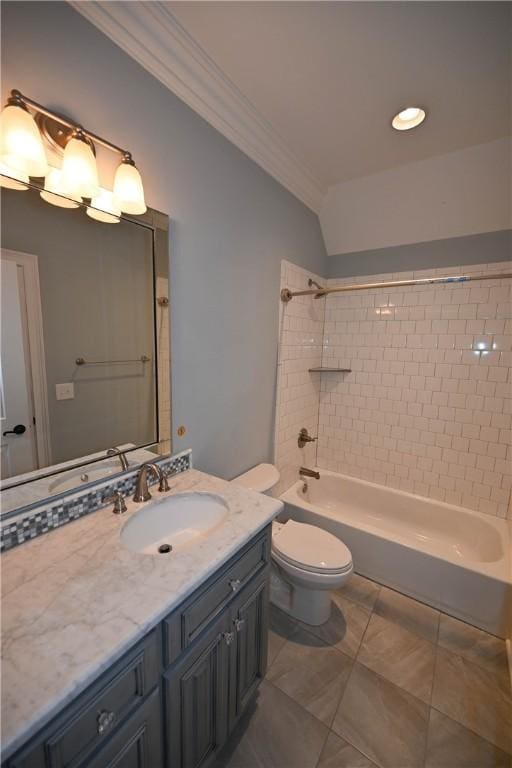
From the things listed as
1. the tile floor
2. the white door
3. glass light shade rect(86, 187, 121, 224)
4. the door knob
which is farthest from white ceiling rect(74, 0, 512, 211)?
the tile floor

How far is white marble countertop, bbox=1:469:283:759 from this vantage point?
523 mm

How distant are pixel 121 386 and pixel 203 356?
1.42 ft

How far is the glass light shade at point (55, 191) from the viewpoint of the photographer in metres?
0.91

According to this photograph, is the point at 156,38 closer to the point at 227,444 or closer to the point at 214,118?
the point at 214,118

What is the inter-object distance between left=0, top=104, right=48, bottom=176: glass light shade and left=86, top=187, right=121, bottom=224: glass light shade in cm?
20

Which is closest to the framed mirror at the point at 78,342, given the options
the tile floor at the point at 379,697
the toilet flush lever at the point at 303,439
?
the tile floor at the point at 379,697

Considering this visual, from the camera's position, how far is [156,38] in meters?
1.09

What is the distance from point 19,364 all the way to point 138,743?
1.04m

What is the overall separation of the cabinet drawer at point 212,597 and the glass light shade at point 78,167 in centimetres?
126

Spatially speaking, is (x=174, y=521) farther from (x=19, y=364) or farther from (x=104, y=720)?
(x=19, y=364)

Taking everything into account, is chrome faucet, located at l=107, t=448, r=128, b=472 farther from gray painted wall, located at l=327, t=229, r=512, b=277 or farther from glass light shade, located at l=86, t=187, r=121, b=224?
gray painted wall, located at l=327, t=229, r=512, b=277

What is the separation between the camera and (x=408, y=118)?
5.04 ft

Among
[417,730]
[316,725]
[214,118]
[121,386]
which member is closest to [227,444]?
[121,386]

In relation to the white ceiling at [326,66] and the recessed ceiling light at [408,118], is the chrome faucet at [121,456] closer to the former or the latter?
the white ceiling at [326,66]
